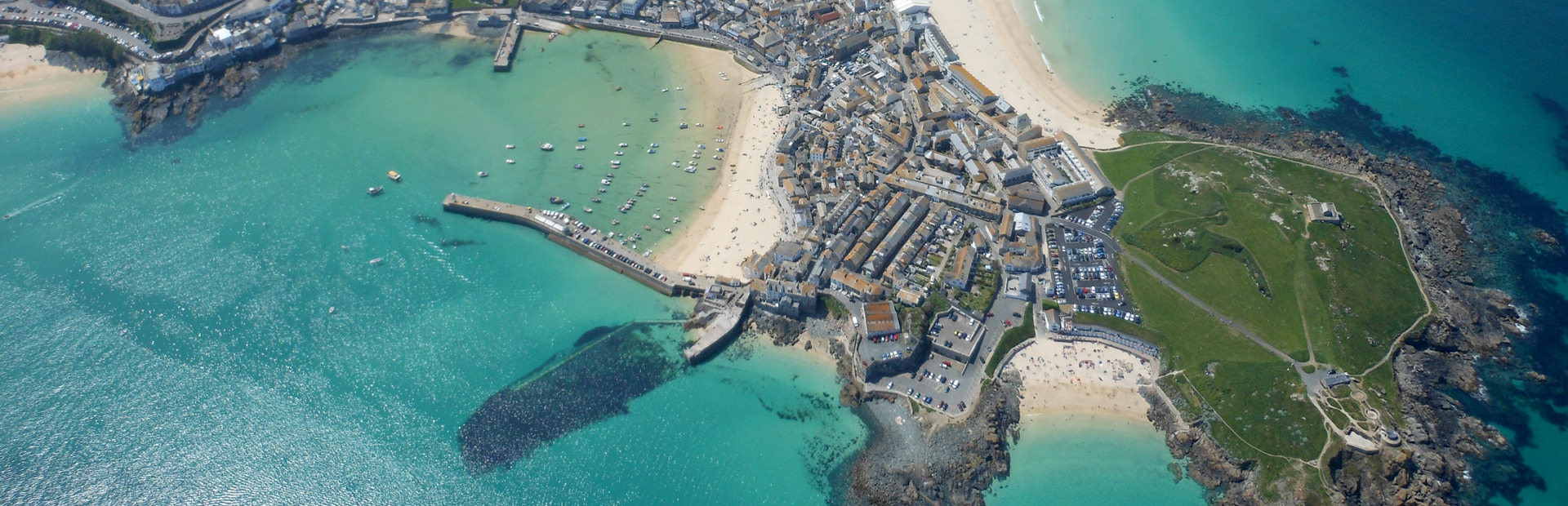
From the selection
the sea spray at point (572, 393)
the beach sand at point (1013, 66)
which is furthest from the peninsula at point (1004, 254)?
the sea spray at point (572, 393)

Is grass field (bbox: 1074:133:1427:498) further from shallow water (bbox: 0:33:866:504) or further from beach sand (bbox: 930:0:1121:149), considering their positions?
shallow water (bbox: 0:33:866:504)

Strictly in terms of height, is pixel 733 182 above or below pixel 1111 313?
below

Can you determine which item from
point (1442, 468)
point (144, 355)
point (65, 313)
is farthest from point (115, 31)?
point (1442, 468)

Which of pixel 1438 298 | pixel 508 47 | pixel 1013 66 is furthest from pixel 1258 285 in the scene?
pixel 508 47

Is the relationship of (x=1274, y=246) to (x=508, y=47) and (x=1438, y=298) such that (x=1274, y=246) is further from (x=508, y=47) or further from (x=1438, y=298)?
(x=508, y=47)

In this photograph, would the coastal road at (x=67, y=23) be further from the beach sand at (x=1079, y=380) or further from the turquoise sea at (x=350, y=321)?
the beach sand at (x=1079, y=380)

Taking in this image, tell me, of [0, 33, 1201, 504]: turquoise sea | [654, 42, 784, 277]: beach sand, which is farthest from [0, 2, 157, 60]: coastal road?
[654, 42, 784, 277]: beach sand
